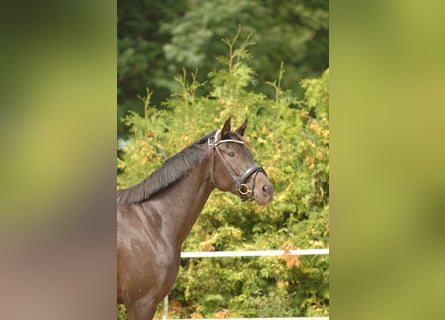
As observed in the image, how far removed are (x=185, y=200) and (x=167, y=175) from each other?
14 centimetres

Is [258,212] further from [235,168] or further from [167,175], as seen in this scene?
[167,175]

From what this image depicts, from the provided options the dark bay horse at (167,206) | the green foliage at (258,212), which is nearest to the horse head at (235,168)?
the dark bay horse at (167,206)

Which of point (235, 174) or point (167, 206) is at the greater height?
point (235, 174)

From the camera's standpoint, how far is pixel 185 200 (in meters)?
3.19

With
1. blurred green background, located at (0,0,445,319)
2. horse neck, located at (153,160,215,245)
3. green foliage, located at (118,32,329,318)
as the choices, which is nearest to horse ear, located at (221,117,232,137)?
horse neck, located at (153,160,215,245)

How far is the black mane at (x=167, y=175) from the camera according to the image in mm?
3148

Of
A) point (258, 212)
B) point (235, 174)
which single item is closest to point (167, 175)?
point (235, 174)

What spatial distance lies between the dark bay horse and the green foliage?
3.40 feet

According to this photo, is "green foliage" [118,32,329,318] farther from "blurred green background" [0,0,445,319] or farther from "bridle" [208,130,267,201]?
"blurred green background" [0,0,445,319]
